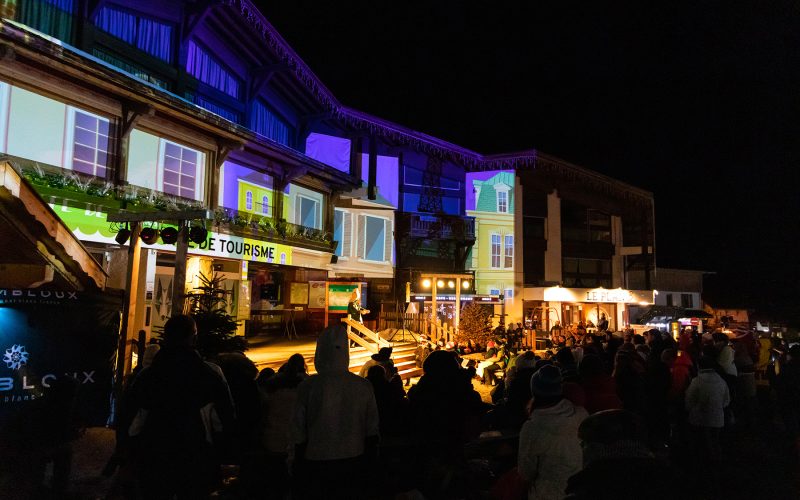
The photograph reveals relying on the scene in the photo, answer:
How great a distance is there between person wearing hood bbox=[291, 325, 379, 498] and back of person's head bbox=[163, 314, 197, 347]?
0.94m

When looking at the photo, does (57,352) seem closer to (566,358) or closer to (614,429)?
(566,358)

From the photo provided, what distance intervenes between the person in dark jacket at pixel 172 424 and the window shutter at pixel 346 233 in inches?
715

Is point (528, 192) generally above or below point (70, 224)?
above

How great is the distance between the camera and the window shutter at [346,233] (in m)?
21.6

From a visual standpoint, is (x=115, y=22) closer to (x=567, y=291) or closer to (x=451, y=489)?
(x=451, y=489)

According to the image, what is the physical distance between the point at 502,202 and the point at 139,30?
21976mm

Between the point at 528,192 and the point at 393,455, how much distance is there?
28.3 m

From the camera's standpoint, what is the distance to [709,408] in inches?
273

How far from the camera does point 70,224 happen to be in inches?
375

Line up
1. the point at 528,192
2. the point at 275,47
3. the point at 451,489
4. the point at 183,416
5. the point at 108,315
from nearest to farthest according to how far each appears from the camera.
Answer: the point at 183,416, the point at 451,489, the point at 108,315, the point at 275,47, the point at 528,192

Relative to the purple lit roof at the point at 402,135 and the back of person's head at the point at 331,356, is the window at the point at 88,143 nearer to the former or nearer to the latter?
the purple lit roof at the point at 402,135

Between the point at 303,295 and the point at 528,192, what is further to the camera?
the point at 528,192

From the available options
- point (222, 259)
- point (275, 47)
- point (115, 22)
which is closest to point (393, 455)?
point (222, 259)

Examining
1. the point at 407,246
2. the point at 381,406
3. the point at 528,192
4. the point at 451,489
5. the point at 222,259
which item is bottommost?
the point at 451,489
